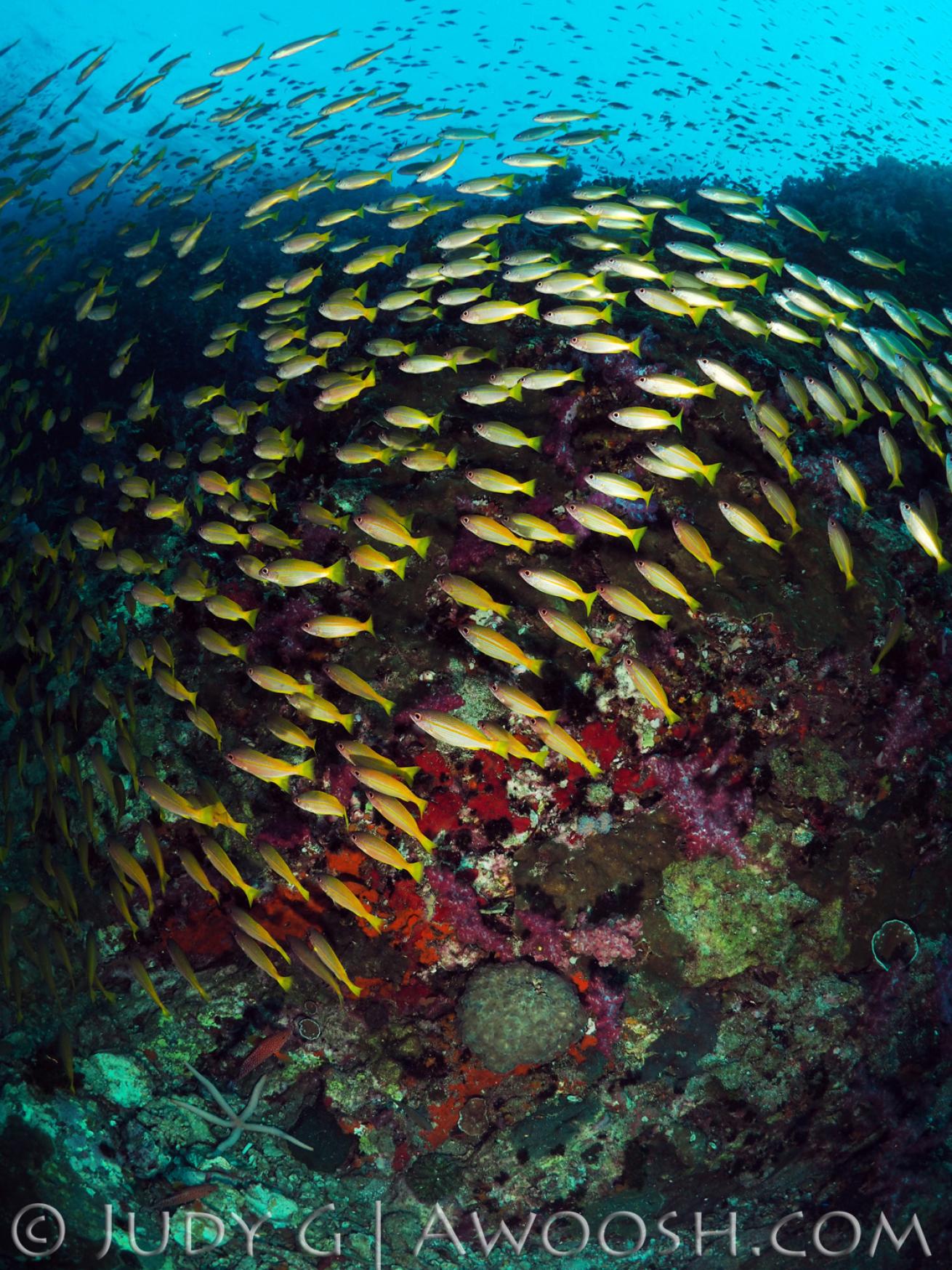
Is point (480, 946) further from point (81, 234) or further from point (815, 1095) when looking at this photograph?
point (81, 234)

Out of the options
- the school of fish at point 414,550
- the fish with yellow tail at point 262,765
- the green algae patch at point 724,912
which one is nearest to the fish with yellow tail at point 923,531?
the school of fish at point 414,550

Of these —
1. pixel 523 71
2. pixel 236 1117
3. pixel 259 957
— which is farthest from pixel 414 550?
pixel 523 71

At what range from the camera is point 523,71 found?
77250mm

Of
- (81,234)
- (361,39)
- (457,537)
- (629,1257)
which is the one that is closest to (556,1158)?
(629,1257)

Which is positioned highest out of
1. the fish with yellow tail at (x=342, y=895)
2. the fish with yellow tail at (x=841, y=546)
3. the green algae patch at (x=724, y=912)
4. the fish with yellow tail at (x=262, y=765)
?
the fish with yellow tail at (x=262, y=765)

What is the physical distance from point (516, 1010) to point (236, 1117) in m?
2.07

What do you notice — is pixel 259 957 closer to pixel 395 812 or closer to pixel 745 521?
pixel 395 812

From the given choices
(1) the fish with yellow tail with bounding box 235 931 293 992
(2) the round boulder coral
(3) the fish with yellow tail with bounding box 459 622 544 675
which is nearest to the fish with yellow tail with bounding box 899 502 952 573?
(3) the fish with yellow tail with bounding box 459 622 544 675

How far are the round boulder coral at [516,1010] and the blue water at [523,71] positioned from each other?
130 feet

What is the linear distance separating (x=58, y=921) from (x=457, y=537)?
13.8 feet

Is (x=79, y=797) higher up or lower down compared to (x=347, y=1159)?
higher up

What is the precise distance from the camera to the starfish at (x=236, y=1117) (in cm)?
447

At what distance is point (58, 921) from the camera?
5.06 meters

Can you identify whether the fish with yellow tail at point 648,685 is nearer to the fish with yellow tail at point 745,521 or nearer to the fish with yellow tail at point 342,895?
the fish with yellow tail at point 745,521
